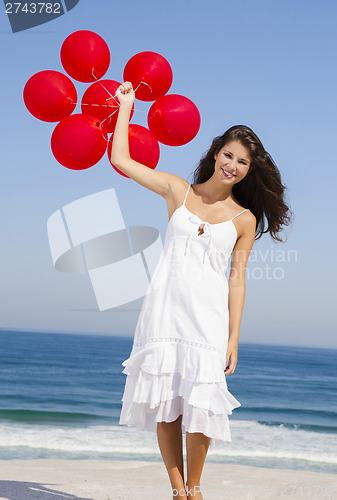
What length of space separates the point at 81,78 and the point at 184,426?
2.33 meters

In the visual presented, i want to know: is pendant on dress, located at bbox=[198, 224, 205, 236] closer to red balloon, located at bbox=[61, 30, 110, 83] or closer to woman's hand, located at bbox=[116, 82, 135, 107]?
woman's hand, located at bbox=[116, 82, 135, 107]

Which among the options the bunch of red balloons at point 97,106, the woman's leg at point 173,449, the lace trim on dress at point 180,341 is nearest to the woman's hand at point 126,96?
the bunch of red balloons at point 97,106

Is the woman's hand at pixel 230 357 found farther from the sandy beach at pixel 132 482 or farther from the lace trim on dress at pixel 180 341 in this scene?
the sandy beach at pixel 132 482

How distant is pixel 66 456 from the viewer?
27.5 feet

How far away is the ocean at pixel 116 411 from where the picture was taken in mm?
8891

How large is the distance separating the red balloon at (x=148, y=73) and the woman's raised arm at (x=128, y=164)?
0.54 metres

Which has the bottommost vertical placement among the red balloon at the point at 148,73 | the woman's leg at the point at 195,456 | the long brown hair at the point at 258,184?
the woman's leg at the point at 195,456

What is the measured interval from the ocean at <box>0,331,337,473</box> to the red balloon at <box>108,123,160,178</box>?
5823 millimetres

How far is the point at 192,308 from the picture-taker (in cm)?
290

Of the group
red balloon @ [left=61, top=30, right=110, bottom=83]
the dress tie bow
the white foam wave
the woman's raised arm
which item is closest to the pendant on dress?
the dress tie bow

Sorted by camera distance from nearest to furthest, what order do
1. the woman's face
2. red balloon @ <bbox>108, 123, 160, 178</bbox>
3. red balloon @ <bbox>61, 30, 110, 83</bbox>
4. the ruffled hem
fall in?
the ruffled hem
the woman's face
red balloon @ <bbox>108, 123, 160, 178</bbox>
red balloon @ <bbox>61, 30, 110, 83</bbox>

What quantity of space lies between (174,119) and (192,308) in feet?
4.35

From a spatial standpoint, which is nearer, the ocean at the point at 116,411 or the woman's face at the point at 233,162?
the woman's face at the point at 233,162

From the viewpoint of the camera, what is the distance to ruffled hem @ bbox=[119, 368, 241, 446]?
2.82 m
